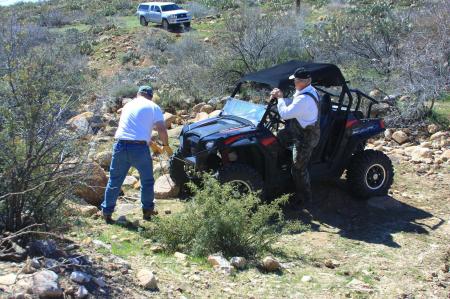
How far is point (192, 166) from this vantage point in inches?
305

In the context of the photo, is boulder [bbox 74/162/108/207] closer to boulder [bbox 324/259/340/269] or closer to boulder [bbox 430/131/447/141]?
boulder [bbox 324/259/340/269]

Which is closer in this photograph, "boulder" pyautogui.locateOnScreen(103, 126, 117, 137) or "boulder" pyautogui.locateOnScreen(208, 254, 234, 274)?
"boulder" pyautogui.locateOnScreen(208, 254, 234, 274)

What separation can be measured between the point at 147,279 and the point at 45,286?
3.07 feet

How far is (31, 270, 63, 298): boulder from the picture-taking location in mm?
4090

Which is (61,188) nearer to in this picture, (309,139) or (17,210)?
(17,210)

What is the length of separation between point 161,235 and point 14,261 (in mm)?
1777

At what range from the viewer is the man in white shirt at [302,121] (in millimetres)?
7277

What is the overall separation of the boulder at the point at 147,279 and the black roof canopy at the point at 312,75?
3532 mm

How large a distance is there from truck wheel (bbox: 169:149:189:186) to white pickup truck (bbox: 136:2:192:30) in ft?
83.5

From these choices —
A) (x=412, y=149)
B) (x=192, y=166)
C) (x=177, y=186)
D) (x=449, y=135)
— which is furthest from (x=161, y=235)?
(x=449, y=135)

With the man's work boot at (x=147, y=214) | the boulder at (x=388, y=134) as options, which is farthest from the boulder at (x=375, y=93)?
the man's work boot at (x=147, y=214)

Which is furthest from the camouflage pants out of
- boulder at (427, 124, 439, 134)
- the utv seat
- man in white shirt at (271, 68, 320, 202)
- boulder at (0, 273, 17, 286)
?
boulder at (427, 124, 439, 134)

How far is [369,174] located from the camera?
8.35 metres

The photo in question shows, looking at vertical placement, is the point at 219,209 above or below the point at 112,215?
above
